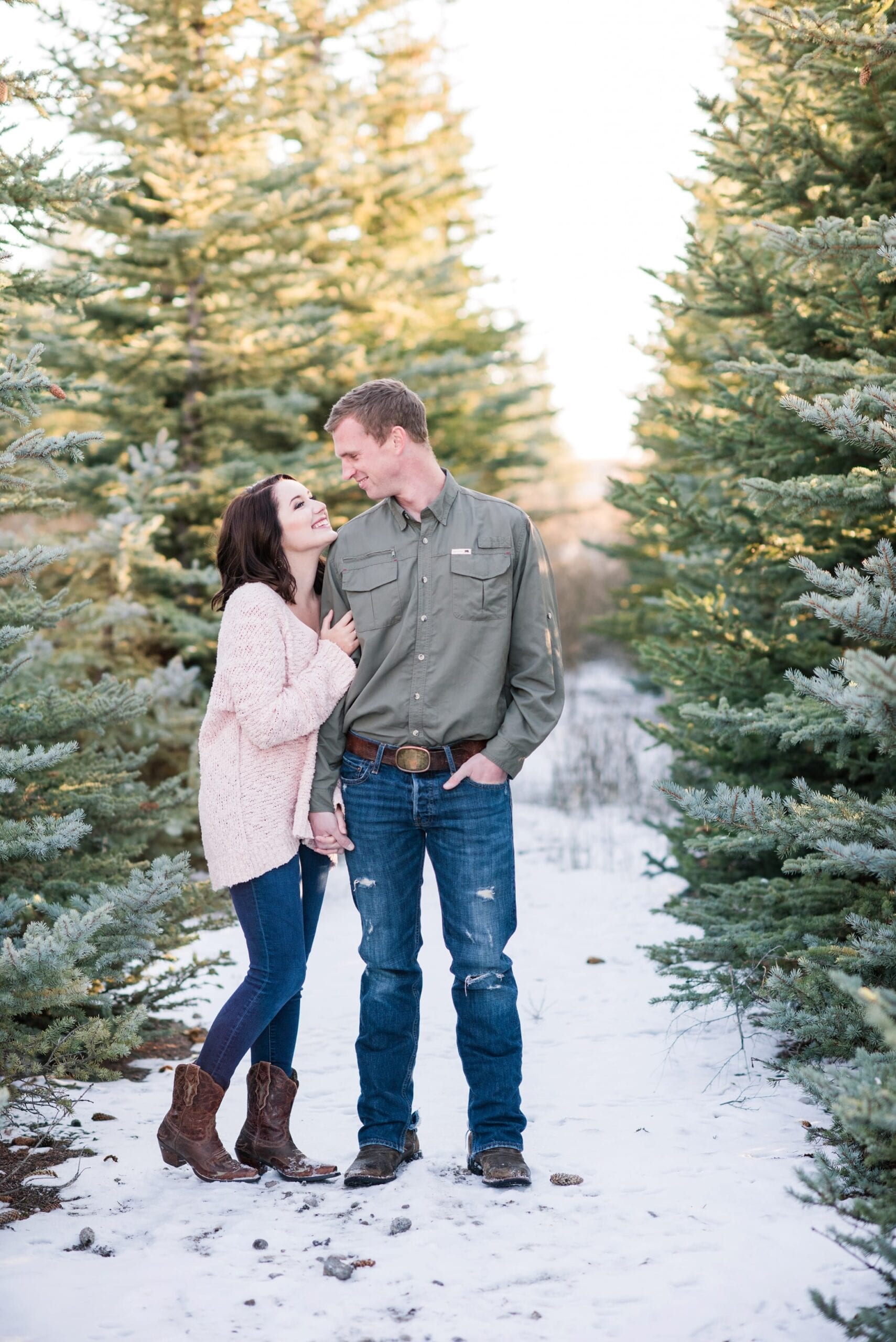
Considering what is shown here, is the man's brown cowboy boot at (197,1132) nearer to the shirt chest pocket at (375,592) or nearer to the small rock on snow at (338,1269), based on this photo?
the small rock on snow at (338,1269)

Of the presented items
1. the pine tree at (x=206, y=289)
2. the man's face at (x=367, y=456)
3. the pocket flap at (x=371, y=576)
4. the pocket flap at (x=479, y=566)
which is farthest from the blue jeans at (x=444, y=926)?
the pine tree at (x=206, y=289)

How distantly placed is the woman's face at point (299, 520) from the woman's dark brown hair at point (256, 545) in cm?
2

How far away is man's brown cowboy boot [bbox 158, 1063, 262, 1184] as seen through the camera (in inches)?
138

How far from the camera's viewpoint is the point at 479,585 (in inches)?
142

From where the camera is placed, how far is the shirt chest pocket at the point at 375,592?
3.64 meters

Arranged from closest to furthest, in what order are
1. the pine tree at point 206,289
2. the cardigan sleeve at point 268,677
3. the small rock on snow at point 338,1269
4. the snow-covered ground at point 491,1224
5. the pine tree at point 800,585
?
the snow-covered ground at point 491,1224 < the small rock on snow at point 338,1269 < the pine tree at point 800,585 < the cardigan sleeve at point 268,677 < the pine tree at point 206,289

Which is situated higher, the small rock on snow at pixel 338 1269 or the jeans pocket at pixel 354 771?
the jeans pocket at pixel 354 771

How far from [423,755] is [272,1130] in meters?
1.33

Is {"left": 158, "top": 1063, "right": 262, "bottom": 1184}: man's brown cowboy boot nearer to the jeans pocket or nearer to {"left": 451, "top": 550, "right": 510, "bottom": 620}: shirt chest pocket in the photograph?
the jeans pocket

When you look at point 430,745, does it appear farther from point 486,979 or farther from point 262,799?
point 486,979

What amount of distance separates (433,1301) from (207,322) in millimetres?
7880

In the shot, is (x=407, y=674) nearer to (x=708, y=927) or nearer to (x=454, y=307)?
(x=708, y=927)

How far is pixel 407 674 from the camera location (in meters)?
3.60

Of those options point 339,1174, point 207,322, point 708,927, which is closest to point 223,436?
point 207,322
